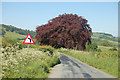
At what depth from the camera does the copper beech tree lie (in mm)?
44312

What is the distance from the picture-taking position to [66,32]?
44.8 meters

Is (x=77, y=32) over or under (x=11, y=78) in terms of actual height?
over

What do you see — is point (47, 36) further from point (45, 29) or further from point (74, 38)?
point (74, 38)

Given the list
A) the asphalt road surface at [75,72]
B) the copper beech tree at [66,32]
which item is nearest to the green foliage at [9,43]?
the asphalt road surface at [75,72]

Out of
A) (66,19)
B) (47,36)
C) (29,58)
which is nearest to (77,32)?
(66,19)

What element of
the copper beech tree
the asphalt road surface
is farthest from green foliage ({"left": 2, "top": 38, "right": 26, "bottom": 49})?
the copper beech tree

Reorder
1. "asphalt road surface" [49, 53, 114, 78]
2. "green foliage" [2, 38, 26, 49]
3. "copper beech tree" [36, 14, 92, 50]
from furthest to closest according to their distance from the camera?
1. "copper beech tree" [36, 14, 92, 50]
2. "green foliage" [2, 38, 26, 49]
3. "asphalt road surface" [49, 53, 114, 78]

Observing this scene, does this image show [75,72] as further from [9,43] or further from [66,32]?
[66,32]

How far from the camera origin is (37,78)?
31.9 feet

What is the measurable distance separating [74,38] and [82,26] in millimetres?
4197

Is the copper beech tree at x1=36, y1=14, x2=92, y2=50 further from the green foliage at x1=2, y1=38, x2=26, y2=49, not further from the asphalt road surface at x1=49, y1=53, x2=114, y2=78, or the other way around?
the green foliage at x1=2, y1=38, x2=26, y2=49

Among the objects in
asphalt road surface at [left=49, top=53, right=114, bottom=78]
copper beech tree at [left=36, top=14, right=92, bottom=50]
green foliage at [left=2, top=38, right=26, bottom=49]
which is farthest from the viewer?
copper beech tree at [left=36, top=14, right=92, bottom=50]

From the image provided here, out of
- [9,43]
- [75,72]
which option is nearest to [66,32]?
[9,43]

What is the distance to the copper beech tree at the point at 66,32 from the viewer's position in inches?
1745
